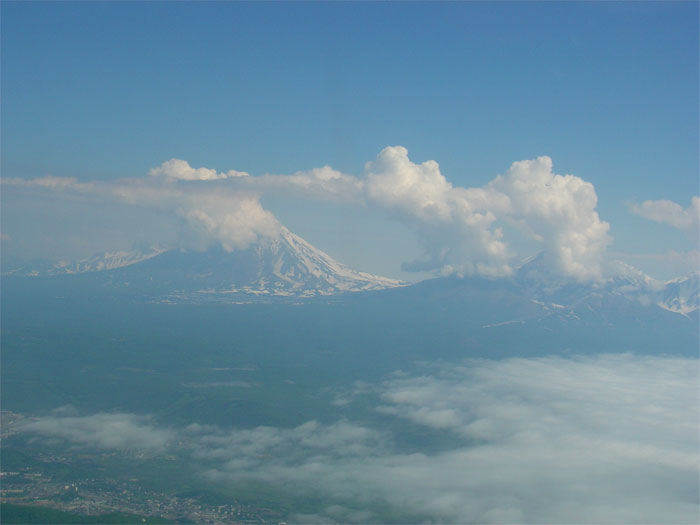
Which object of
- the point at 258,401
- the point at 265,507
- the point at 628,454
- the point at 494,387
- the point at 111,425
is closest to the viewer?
the point at 265,507

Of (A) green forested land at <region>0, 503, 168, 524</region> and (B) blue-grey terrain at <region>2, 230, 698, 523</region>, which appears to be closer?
(A) green forested land at <region>0, 503, 168, 524</region>

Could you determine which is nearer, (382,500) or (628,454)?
(382,500)

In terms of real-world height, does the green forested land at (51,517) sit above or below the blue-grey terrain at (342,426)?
below

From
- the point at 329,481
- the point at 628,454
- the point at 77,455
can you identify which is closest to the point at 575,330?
the point at 628,454

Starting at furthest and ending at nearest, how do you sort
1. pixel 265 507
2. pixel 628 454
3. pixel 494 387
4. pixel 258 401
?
pixel 494 387, pixel 258 401, pixel 628 454, pixel 265 507

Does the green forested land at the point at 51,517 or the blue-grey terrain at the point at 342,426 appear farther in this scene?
the blue-grey terrain at the point at 342,426

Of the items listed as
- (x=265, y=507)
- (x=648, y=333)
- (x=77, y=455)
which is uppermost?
(x=648, y=333)

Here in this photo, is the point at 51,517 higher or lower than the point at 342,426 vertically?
lower

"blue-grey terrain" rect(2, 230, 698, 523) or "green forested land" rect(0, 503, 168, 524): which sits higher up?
"blue-grey terrain" rect(2, 230, 698, 523)

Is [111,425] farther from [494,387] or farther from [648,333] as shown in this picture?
[648,333]

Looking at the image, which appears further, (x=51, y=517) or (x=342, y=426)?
(x=342, y=426)

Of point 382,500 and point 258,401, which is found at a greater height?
point 258,401
